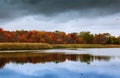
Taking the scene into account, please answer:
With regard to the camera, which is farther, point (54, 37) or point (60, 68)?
point (54, 37)

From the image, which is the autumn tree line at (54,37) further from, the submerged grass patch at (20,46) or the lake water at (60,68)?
the lake water at (60,68)

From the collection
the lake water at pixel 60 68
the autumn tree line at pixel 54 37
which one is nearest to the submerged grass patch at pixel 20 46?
the autumn tree line at pixel 54 37

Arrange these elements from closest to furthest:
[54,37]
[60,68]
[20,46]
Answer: [60,68]
[20,46]
[54,37]

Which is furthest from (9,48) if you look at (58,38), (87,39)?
(87,39)

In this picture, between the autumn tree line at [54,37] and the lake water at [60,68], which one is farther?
the autumn tree line at [54,37]

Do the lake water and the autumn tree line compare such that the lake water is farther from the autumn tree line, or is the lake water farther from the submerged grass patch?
the autumn tree line

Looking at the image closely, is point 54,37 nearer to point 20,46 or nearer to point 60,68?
point 20,46

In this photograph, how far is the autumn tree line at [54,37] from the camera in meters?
72.6

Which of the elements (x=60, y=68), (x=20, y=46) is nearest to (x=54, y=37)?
(x=20, y=46)

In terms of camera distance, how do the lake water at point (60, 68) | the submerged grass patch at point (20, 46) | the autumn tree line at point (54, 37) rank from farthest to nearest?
the autumn tree line at point (54, 37) → the submerged grass patch at point (20, 46) → the lake water at point (60, 68)

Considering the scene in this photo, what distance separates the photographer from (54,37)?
78.1 meters

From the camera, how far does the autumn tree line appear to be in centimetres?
7256

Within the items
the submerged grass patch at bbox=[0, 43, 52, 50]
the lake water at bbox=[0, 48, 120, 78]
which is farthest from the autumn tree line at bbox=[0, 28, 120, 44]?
the lake water at bbox=[0, 48, 120, 78]

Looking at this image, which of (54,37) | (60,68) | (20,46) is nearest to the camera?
(60,68)
